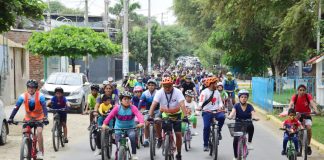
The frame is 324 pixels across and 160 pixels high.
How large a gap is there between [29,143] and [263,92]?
57.9 ft

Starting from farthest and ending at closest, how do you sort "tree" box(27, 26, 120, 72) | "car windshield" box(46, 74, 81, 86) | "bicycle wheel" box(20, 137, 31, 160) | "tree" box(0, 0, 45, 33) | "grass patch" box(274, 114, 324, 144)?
"tree" box(27, 26, 120, 72) < "car windshield" box(46, 74, 81, 86) < "tree" box(0, 0, 45, 33) < "grass patch" box(274, 114, 324, 144) < "bicycle wheel" box(20, 137, 31, 160)

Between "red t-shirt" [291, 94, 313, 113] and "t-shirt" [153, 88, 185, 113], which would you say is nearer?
"t-shirt" [153, 88, 185, 113]

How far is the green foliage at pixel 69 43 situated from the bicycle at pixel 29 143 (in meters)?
17.2

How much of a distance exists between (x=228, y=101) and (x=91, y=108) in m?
10.1

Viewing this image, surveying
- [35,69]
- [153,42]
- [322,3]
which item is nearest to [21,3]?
[322,3]

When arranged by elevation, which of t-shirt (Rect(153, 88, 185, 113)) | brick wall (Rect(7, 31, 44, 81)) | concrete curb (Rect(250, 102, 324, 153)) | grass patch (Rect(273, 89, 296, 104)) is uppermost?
brick wall (Rect(7, 31, 44, 81))

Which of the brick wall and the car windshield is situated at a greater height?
the brick wall

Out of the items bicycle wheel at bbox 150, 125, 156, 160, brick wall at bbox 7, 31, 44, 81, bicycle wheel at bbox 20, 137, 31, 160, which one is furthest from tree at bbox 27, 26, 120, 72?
bicycle wheel at bbox 20, 137, 31, 160

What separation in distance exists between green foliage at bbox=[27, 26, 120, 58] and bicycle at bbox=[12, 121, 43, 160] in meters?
17.2

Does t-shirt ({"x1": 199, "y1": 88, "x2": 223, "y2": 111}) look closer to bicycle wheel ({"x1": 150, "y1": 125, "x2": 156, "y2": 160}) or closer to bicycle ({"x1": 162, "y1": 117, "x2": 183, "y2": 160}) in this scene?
bicycle wheel ({"x1": 150, "y1": 125, "x2": 156, "y2": 160})

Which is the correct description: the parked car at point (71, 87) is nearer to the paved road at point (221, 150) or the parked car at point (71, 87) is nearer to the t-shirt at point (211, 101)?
the paved road at point (221, 150)

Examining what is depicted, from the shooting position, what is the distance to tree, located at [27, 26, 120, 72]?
91.9 ft

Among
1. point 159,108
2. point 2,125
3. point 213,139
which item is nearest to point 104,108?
point 159,108

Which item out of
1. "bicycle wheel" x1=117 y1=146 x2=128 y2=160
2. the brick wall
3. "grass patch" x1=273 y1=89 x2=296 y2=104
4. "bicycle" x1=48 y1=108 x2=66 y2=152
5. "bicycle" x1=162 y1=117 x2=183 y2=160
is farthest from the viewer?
the brick wall
